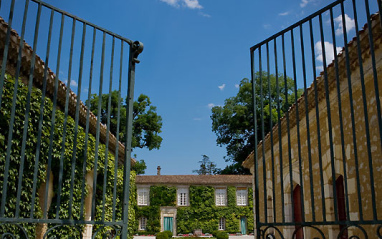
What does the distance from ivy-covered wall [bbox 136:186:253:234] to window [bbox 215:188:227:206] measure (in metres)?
0.32

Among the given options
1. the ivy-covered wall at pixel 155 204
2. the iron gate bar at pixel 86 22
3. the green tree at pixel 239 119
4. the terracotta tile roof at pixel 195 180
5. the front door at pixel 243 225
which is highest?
the green tree at pixel 239 119

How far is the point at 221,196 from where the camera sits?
3709 centimetres

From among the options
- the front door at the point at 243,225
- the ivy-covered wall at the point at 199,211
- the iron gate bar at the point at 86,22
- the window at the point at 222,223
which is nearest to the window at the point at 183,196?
the ivy-covered wall at the point at 199,211

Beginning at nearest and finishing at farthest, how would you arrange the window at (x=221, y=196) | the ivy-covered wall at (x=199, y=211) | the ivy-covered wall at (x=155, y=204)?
→ the ivy-covered wall at (x=155, y=204), the ivy-covered wall at (x=199, y=211), the window at (x=221, y=196)

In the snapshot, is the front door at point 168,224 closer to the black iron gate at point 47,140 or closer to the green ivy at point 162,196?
the green ivy at point 162,196

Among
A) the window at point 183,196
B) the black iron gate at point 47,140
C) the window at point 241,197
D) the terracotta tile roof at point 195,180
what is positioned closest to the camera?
the black iron gate at point 47,140

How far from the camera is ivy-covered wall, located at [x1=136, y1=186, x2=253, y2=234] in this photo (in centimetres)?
3638

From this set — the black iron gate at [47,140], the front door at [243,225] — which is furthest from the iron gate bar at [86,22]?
the front door at [243,225]

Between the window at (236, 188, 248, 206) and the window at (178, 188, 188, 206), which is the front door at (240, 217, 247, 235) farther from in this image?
the window at (178, 188, 188, 206)

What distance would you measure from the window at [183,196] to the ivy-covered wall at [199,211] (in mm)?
461

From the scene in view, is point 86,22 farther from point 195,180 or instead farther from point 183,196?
point 183,196

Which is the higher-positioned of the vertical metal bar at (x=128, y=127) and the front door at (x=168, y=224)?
the vertical metal bar at (x=128, y=127)

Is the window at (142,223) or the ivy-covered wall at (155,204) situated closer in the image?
the ivy-covered wall at (155,204)

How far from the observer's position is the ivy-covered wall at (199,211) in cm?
3638
